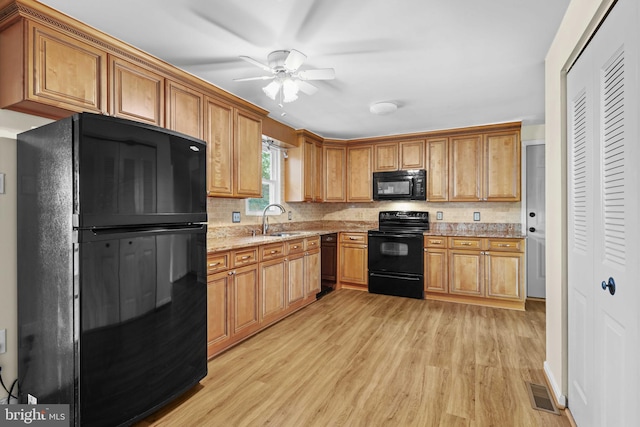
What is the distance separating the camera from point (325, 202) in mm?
5559

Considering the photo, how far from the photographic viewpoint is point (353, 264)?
16.4ft

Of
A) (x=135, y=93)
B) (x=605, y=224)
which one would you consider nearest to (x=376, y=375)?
(x=605, y=224)

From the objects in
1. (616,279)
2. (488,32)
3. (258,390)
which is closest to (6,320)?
(258,390)

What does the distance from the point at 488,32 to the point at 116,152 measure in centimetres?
241

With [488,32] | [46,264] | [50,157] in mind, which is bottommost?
[46,264]

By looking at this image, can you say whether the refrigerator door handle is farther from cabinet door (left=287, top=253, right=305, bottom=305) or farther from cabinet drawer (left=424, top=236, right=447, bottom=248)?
cabinet drawer (left=424, top=236, right=447, bottom=248)

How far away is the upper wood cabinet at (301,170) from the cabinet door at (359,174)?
2.24 ft

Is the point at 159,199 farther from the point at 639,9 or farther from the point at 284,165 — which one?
the point at 284,165

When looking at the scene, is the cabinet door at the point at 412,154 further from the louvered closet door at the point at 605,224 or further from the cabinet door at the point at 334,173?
the louvered closet door at the point at 605,224

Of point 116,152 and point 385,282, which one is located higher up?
point 116,152

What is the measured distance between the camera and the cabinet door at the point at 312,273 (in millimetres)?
4094

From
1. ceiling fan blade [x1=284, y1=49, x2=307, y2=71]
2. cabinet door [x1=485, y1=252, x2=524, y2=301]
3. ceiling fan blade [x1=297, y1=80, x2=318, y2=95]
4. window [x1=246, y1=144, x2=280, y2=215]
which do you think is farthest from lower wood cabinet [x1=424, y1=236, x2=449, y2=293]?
ceiling fan blade [x1=284, y1=49, x2=307, y2=71]

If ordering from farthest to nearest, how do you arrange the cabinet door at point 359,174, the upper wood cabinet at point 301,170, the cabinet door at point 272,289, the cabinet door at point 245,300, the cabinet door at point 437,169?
the cabinet door at point 359,174
the upper wood cabinet at point 301,170
the cabinet door at point 437,169
the cabinet door at point 272,289
the cabinet door at point 245,300

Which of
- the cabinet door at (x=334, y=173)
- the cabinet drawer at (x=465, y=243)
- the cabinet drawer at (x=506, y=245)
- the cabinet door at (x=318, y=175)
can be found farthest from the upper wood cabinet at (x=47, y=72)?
the cabinet drawer at (x=506, y=245)
